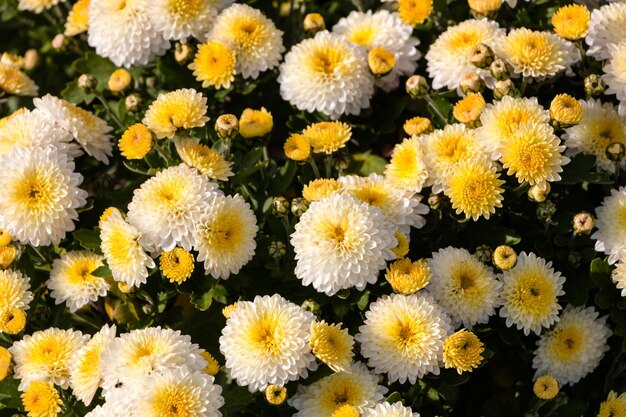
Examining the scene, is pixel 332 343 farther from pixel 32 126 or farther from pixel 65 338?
pixel 32 126

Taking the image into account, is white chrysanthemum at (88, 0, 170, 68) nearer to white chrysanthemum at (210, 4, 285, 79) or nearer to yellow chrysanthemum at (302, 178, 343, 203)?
white chrysanthemum at (210, 4, 285, 79)

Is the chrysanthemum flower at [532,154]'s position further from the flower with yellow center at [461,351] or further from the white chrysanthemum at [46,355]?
the white chrysanthemum at [46,355]

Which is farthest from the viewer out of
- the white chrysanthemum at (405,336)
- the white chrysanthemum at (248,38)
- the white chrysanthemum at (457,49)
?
the white chrysanthemum at (248,38)

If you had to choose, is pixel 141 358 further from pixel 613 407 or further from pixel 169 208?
pixel 613 407

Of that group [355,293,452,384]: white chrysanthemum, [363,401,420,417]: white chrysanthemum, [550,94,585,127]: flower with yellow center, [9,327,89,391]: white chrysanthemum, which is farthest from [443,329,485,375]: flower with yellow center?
[9,327,89,391]: white chrysanthemum


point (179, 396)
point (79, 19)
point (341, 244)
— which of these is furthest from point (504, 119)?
point (79, 19)

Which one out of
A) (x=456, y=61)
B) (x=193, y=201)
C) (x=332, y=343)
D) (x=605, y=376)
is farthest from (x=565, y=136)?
(x=193, y=201)

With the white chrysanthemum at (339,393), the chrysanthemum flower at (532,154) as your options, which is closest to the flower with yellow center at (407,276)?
the white chrysanthemum at (339,393)
